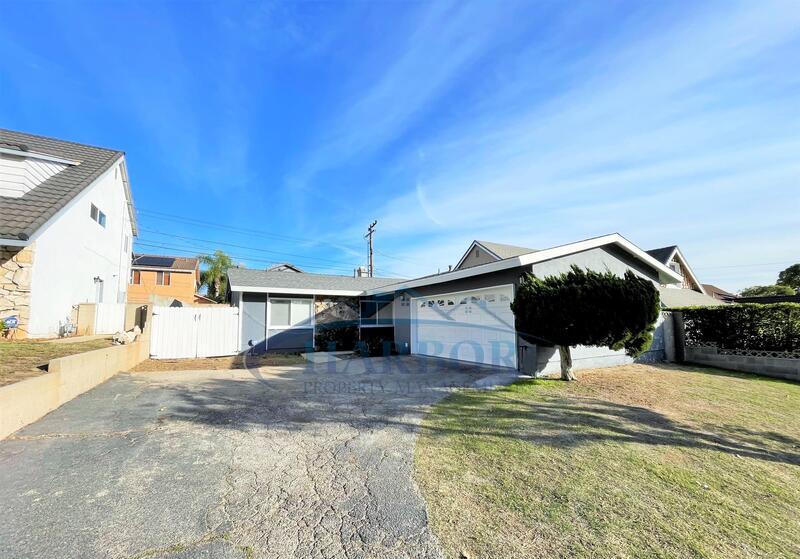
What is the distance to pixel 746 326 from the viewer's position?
33.1 feet

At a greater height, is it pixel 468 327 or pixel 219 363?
pixel 468 327

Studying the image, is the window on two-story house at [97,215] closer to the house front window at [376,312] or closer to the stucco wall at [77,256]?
the stucco wall at [77,256]

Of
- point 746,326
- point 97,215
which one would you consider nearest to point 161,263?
point 97,215

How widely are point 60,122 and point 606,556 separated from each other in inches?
784

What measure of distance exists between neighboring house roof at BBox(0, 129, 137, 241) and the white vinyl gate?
4.14m

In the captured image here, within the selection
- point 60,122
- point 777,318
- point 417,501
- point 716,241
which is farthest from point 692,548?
point 716,241

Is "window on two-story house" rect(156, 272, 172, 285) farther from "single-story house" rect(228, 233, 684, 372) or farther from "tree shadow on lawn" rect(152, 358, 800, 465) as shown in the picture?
"tree shadow on lawn" rect(152, 358, 800, 465)

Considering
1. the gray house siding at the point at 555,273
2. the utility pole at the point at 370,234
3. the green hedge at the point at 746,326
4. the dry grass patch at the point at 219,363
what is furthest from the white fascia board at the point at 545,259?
the utility pole at the point at 370,234

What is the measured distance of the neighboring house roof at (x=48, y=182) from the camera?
7.25m

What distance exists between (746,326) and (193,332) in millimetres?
17350

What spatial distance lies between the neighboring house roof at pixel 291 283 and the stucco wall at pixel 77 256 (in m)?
3.97

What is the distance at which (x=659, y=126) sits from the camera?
7809 millimetres

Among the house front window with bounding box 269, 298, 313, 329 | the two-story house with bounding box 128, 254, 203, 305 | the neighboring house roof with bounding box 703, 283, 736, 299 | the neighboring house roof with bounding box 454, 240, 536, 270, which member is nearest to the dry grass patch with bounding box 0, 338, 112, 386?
the house front window with bounding box 269, 298, 313, 329

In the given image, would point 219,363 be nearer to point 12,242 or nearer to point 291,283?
point 291,283
